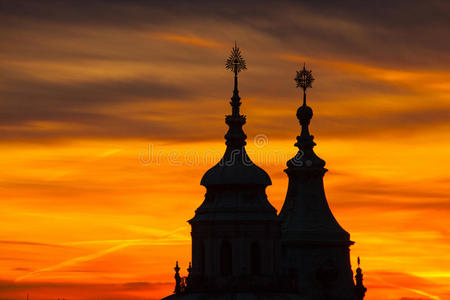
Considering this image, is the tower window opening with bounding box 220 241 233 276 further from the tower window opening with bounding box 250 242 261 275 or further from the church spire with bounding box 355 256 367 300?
the church spire with bounding box 355 256 367 300

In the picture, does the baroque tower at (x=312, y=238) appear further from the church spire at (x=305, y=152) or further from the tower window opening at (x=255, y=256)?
the tower window opening at (x=255, y=256)

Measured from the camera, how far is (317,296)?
193000mm

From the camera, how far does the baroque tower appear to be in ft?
635

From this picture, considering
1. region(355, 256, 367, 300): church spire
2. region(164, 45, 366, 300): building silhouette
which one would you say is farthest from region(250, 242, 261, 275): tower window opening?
region(355, 256, 367, 300): church spire

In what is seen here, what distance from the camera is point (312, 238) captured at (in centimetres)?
19362

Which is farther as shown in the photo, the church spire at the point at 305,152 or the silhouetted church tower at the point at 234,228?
Answer: the church spire at the point at 305,152

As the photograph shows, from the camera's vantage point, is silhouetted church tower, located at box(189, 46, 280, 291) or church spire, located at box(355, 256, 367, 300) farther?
church spire, located at box(355, 256, 367, 300)

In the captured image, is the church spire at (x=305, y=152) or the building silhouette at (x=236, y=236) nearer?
the building silhouette at (x=236, y=236)

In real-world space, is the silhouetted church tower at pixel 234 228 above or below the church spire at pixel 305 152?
below

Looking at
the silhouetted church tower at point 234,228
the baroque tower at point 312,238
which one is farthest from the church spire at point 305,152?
the silhouetted church tower at point 234,228

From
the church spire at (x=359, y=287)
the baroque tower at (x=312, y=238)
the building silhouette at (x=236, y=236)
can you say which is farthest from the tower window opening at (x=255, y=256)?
the church spire at (x=359, y=287)

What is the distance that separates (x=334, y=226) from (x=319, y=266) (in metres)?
4.44

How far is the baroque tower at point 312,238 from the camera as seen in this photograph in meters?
194

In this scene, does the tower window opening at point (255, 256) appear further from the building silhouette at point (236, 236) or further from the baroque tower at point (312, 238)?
the baroque tower at point (312, 238)
